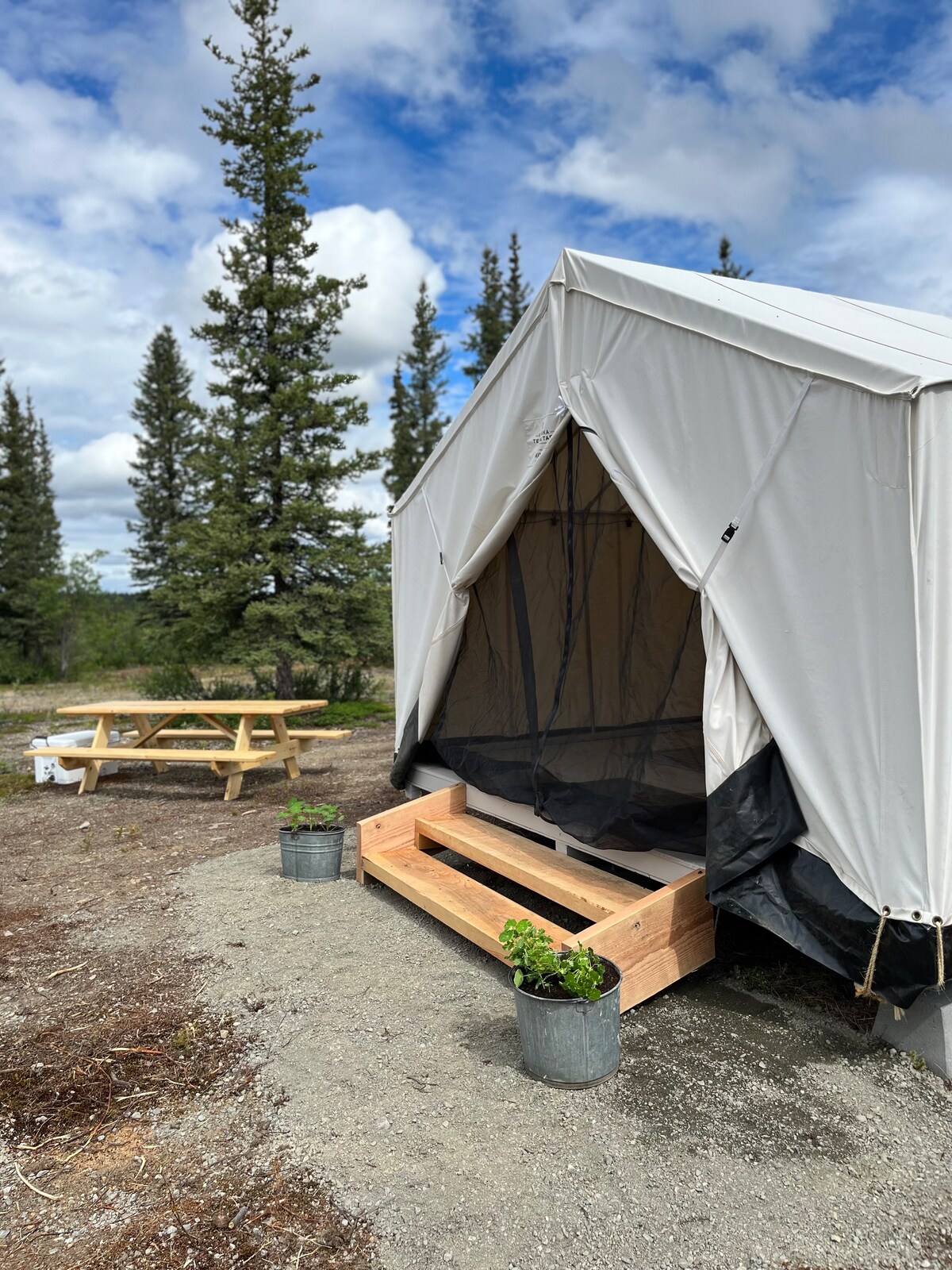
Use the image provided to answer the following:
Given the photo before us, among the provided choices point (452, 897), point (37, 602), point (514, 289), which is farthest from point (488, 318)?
point (452, 897)

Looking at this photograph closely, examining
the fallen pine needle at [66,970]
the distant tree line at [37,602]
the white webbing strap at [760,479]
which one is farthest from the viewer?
the distant tree line at [37,602]

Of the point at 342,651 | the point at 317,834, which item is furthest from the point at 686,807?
the point at 342,651

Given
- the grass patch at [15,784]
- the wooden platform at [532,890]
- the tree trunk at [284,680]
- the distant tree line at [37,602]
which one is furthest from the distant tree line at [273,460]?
the distant tree line at [37,602]

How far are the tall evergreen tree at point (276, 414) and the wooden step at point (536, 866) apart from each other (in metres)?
7.09

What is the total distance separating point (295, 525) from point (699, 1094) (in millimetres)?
9640

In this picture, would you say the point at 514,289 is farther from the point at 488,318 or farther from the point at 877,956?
the point at 877,956

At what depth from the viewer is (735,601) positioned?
265cm

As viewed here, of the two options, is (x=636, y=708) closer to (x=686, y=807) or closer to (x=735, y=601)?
(x=686, y=807)

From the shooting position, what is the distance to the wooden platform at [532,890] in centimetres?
265

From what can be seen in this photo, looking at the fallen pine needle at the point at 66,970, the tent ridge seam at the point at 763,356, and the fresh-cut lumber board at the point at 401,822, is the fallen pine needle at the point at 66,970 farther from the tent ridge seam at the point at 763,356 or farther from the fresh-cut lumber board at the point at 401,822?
the tent ridge seam at the point at 763,356

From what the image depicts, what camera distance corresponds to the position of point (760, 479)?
2562 millimetres

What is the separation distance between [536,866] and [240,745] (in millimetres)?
3102

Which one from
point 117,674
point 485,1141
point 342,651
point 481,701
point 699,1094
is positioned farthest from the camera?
point 117,674

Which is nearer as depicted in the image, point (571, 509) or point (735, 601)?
point (735, 601)
